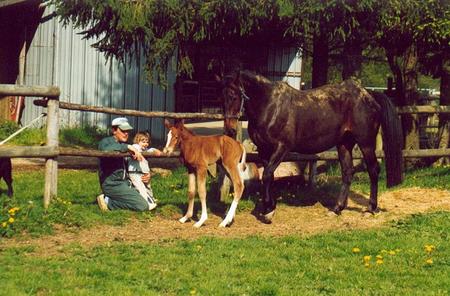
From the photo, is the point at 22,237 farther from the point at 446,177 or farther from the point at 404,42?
the point at 404,42

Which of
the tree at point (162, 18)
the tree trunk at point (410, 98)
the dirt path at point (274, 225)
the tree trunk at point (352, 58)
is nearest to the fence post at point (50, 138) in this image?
the dirt path at point (274, 225)

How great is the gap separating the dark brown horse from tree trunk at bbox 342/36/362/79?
11.4 feet

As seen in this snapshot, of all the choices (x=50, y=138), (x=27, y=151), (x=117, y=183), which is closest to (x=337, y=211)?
(x=117, y=183)

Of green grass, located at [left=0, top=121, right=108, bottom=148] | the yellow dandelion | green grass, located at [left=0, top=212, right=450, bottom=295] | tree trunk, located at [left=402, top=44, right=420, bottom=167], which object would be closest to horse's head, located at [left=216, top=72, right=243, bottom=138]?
green grass, located at [left=0, top=212, right=450, bottom=295]

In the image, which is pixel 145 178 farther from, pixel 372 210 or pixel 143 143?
pixel 372 210

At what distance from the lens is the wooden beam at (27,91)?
29.1 ft

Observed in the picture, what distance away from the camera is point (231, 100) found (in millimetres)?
9320

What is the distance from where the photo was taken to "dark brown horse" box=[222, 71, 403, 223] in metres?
9.66

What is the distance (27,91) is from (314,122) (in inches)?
155

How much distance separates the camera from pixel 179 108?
19766mm

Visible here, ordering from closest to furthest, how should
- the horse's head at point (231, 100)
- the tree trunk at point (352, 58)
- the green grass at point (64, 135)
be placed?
1. the horse's head at point (231, 100)
2. the tree trunk at point (352, 58)
3. the green grass at point (64, 135)

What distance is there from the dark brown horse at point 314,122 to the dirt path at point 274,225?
11.4 inches

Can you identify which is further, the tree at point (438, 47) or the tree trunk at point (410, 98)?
the tree trunk at point (410, 98)

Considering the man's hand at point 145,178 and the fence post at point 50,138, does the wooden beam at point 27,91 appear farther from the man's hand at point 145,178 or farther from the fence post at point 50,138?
the man's hand at point 145,178
